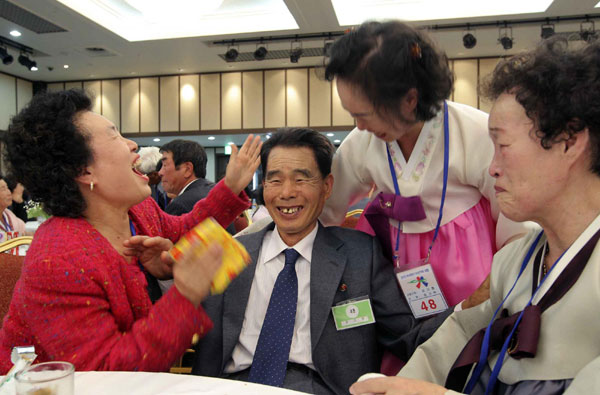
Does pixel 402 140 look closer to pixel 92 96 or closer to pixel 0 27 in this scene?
pixel 92 96

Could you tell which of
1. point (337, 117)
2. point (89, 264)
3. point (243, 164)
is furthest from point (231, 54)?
point (89, 264)

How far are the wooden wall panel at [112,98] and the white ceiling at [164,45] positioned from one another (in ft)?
0.90

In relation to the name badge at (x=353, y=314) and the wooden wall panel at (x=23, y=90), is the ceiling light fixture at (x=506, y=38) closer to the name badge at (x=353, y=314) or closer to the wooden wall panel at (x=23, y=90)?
the name badge at (x=353, y=314)

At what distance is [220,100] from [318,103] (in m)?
2.23

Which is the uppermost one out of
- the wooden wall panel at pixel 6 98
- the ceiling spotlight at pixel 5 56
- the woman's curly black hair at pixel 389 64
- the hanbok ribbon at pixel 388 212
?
the ceiling spotlight at pixel 5 56

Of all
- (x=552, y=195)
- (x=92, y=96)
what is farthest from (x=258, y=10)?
(x=552, y=195)

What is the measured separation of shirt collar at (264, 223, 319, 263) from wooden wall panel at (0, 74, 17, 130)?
10686 mm

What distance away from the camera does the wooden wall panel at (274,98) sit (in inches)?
405

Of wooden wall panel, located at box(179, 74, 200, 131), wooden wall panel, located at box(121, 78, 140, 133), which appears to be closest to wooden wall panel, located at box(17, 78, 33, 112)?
wooden wall panel, located at box(121, 78, 140, 133)

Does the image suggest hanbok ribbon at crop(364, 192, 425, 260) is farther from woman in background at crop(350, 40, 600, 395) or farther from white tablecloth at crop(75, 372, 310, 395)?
white tablecloth at crop(75, 372, 310, 395)

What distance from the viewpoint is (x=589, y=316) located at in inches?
37.1

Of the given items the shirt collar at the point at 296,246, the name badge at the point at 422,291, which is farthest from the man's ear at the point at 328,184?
the name badge at the point at 422,291

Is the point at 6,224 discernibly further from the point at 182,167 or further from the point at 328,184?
the point at 328,184

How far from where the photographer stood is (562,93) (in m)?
1.03
